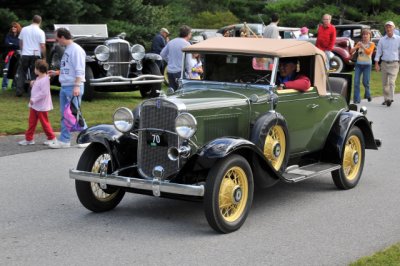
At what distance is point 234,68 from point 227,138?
61.1 inches

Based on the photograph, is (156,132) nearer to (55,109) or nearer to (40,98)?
(40,98)

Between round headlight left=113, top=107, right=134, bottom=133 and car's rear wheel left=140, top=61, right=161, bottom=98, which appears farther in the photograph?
car's rear wheel left=140, top=61, right=161, bottom=98

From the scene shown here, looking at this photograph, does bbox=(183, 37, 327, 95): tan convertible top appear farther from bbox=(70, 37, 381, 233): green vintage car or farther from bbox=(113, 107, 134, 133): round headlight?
bbox=(113, 107, 134, 133): round headlight

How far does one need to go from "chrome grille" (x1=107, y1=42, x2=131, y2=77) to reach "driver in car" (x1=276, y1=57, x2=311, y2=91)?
7701 millimetres

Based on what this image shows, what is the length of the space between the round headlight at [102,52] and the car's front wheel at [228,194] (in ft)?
29.0

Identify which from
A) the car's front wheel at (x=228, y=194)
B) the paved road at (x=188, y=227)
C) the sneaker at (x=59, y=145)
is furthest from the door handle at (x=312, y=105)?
the sneaker at (x=59, y=145)

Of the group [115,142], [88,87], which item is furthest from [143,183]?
[88,87]

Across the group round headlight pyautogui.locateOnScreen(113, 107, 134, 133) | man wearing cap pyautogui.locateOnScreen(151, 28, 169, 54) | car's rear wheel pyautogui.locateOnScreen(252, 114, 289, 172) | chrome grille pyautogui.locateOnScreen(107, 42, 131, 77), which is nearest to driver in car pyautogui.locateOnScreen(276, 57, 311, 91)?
car's rear wheel pyautogui.locateOnScreen(252, 114, 289, 172)

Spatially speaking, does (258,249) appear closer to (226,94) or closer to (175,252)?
(175,252)

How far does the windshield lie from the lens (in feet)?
24.1

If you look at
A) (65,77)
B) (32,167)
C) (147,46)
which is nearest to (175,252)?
(32,167)

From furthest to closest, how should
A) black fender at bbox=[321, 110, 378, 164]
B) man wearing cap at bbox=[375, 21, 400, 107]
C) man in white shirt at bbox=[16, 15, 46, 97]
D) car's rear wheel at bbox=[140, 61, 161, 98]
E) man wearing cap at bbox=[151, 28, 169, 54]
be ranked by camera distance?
man wearing cap at bbox=[151, 28, 169, 54]
man wearing cap at bbox=[375, 21, 400, 107]
car's rear wheel at bbox=[140, 61, 161, 98]
man in white shirt at bbox=[16, 15, 46, 97]
black fender at bbox=[321, 110, 378, 164]

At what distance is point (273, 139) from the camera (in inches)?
274

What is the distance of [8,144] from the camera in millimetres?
10273
